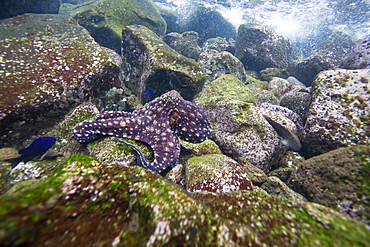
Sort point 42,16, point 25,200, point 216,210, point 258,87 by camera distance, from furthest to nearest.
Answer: point 258,87 < point 42,16 < point 216,210 < point 25,200

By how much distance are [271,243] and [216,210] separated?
921mm

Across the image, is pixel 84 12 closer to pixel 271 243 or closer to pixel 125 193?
pixel 125 193

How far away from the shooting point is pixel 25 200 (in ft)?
5.42

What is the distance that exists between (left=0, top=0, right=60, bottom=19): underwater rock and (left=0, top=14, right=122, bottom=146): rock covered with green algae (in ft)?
8.11

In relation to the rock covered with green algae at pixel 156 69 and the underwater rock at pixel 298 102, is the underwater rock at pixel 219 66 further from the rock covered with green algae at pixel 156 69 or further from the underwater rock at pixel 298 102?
the underwater rock at pixel 298 102

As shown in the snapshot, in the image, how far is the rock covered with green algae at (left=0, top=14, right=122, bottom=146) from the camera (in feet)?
16.7

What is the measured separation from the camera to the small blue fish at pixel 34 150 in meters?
4.89

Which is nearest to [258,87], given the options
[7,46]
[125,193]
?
[125,193]

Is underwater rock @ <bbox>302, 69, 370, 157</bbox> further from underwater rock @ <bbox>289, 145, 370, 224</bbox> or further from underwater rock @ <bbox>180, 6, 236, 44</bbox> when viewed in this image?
underwater rock @ <bbox>180, 6, 236, 44</bbox>

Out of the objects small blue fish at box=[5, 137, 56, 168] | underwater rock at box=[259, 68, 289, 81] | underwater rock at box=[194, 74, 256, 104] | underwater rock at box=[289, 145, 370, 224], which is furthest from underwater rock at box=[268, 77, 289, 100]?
small blue fish at box=[5, 137, 56, 168]

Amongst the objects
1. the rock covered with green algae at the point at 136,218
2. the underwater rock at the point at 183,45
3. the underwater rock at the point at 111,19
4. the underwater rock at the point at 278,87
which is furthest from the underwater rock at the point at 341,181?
the underwater rock at the point at 183,45

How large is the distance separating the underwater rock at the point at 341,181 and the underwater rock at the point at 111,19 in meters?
13.3

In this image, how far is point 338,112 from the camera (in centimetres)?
600

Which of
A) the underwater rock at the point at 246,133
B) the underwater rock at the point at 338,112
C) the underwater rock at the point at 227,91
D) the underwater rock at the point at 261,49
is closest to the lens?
the underwater rock at the point at 338,112
